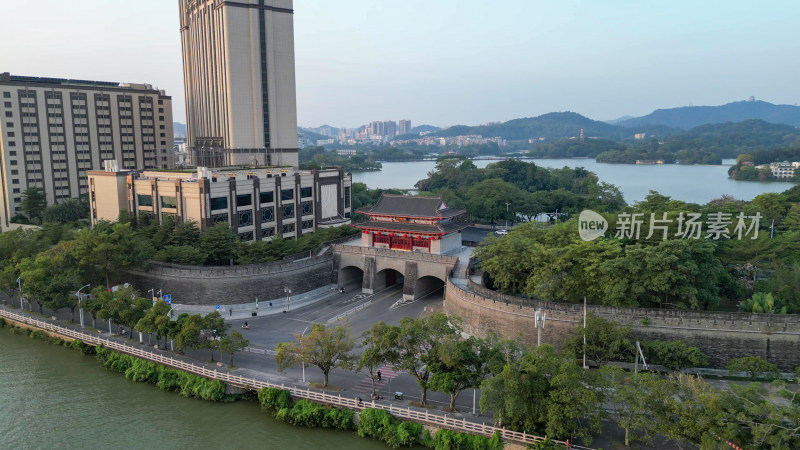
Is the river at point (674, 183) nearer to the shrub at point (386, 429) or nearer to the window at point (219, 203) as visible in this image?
the window at point (219, 203)

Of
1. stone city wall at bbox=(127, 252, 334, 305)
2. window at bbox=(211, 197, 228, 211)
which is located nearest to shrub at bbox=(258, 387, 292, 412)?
stone city wall at bbox=(127, 252, 334, 305)

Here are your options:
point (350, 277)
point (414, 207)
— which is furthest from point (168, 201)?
point (414, 207)

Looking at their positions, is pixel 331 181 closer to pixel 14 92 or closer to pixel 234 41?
pixel 234 41

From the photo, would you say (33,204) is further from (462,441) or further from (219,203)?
(462,441)

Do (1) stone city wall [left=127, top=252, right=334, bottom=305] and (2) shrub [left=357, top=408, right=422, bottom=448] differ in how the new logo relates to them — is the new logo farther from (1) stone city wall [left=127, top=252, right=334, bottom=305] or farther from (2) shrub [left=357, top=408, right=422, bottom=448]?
(1) stone city wall [left=127, top=252, right=334, bottom=305]

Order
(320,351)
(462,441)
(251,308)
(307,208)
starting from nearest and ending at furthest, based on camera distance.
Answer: (462,441)
(320,351)
(251,308)
(307,208)

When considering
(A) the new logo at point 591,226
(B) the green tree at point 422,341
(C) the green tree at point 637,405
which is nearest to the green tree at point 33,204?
(B) the green tree at point 422,341
